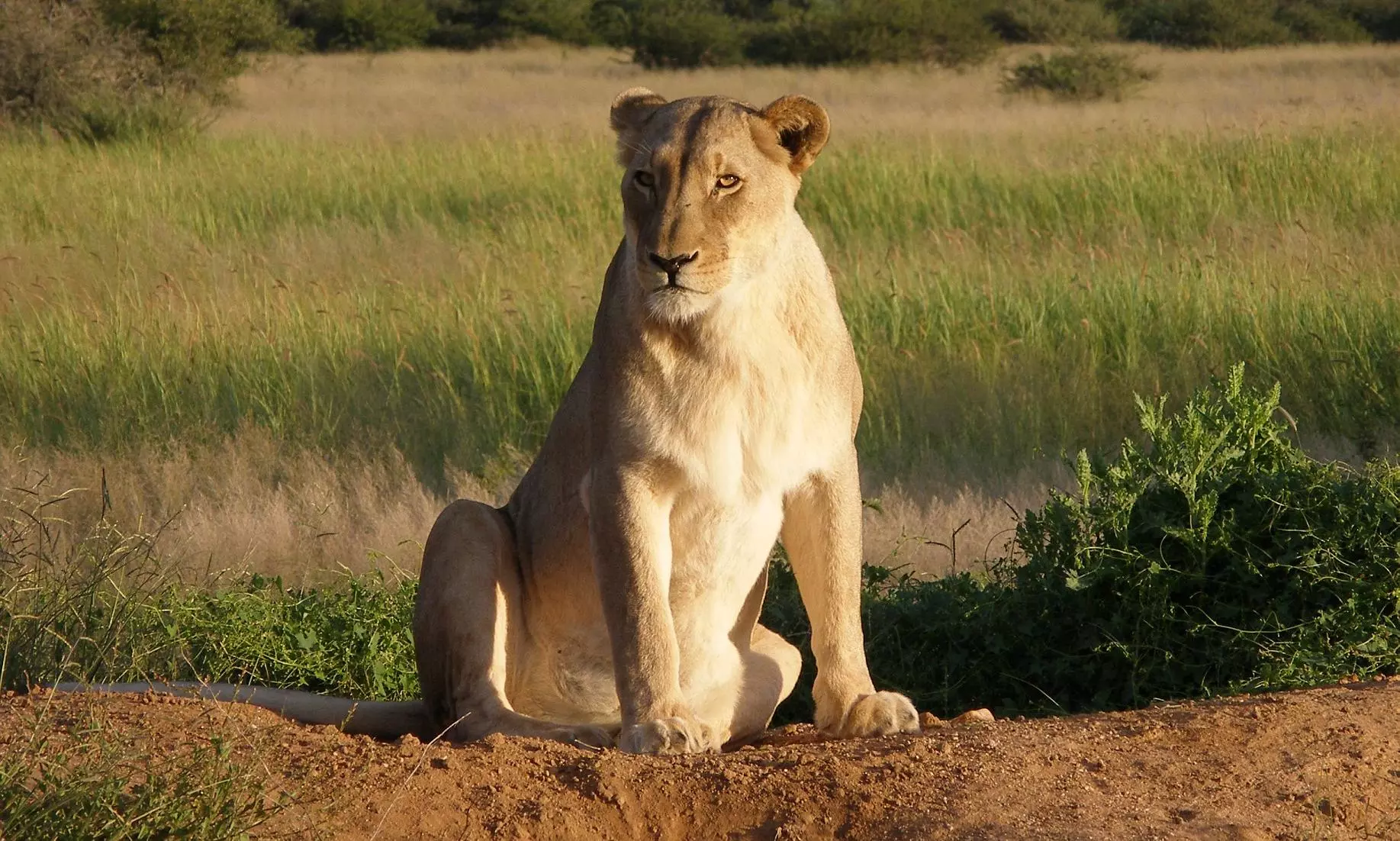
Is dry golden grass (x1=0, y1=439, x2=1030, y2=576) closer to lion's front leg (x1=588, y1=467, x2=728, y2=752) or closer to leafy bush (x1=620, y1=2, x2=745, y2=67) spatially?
lion's front leg (x1=588, y1=467, x2=728, y2=752)

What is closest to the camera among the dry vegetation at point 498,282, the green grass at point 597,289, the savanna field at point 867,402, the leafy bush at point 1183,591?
the leafy bush at point 1183,591

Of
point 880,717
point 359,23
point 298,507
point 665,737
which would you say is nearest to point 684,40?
point 359,23

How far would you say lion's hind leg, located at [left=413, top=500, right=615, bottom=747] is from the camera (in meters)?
4.46

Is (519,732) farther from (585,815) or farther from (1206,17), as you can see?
(1206,17)

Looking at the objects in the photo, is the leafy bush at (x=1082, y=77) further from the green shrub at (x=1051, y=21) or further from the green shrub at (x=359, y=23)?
the green shrub at (x=359, y=23)

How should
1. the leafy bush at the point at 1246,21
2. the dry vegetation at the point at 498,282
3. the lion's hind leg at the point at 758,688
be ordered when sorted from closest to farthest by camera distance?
the lion's hind leg at the point at 758,688 → the dry vegetation at the point at 498,282 → the leafy bush at the point at 1246,21

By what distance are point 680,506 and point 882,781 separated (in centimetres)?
99

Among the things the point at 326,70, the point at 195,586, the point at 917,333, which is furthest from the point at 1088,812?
the point at 326,70

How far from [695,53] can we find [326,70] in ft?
23.4

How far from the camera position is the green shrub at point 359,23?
39531 millimetres

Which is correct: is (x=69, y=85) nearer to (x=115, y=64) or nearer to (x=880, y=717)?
(x=115, y=64)

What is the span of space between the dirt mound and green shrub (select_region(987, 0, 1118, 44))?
111ft

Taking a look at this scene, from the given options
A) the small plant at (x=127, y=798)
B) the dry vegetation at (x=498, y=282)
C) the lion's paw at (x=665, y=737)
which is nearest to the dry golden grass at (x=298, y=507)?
the dry vegetation at (x=498, y=282)

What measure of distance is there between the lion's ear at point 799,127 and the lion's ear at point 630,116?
1.04 ft
